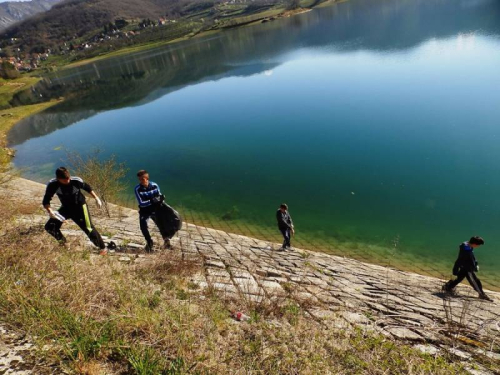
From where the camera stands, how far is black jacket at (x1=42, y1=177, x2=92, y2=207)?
7215mm

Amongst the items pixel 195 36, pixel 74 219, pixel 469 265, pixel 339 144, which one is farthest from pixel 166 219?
pixel 195 36

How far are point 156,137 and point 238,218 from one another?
23.6 m

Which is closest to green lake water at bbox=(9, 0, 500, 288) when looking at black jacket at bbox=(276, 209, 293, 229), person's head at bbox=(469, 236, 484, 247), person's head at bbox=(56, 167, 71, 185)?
black jacket at bbox=(276, 209, 293, 229)

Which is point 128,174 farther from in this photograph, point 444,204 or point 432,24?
point 432,24

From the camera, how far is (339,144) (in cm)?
2572

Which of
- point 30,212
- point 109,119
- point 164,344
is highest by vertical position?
point 164,344

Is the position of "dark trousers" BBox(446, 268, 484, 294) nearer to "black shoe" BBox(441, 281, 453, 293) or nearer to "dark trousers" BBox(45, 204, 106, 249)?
"black shoe" BBox(441, 281, 453, 293)

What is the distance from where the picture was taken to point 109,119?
51.9m

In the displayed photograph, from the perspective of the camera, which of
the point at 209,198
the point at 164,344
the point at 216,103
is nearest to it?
the point at 164,344

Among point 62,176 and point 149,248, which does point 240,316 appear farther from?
point 62,176

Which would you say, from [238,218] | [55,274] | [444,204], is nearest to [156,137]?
[238,218]

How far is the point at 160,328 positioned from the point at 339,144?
2380 centimetres

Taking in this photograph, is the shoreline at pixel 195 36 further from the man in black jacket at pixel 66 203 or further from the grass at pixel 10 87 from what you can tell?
the man in black jacket at pixel 66 203

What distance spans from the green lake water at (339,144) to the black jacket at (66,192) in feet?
35.3
